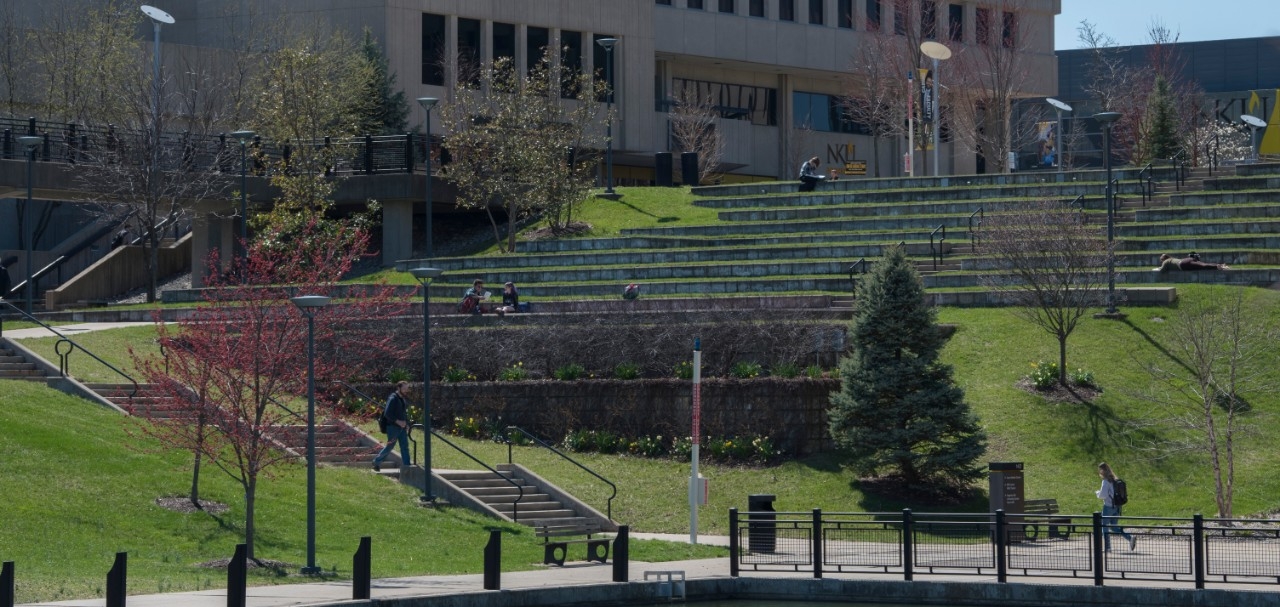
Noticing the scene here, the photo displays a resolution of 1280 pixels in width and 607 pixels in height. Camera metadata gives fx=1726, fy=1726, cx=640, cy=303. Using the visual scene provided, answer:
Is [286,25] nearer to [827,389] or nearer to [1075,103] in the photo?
[827,389]

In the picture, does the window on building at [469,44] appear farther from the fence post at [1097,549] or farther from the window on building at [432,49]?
the fence post at [1097,549]

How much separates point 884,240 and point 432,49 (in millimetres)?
22260

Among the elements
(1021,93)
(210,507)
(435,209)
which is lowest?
(210,507)

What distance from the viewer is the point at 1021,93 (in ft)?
242

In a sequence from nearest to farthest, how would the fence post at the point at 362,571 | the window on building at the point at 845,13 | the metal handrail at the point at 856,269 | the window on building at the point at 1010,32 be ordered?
the fence post at the point at 362,571
the metal handrail at the point at 856,269
the window on building at the point at 1010,32
the window on building at the point at 845,13

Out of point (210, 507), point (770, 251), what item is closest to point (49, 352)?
point (210, 507)

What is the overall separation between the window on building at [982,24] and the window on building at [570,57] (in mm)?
17483

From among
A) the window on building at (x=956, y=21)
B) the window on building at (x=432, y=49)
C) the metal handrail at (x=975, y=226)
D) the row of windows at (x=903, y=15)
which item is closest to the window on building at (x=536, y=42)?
the window on building at (x=432, y=49)

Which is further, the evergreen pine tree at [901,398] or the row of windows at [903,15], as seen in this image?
the row of windows at [903,15]

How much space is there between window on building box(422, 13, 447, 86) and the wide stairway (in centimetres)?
1291

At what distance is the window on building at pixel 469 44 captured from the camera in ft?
192

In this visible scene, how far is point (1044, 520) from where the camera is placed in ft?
71.9

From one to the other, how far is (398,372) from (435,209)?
18.9m

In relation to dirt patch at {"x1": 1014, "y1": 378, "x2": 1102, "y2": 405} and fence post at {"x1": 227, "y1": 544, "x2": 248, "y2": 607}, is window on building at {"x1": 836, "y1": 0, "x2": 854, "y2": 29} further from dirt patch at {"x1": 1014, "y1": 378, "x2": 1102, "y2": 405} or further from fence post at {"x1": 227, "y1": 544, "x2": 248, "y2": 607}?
fence post at {"x1": 227, "y1": 544, "x2": 248, "y2": 607}
